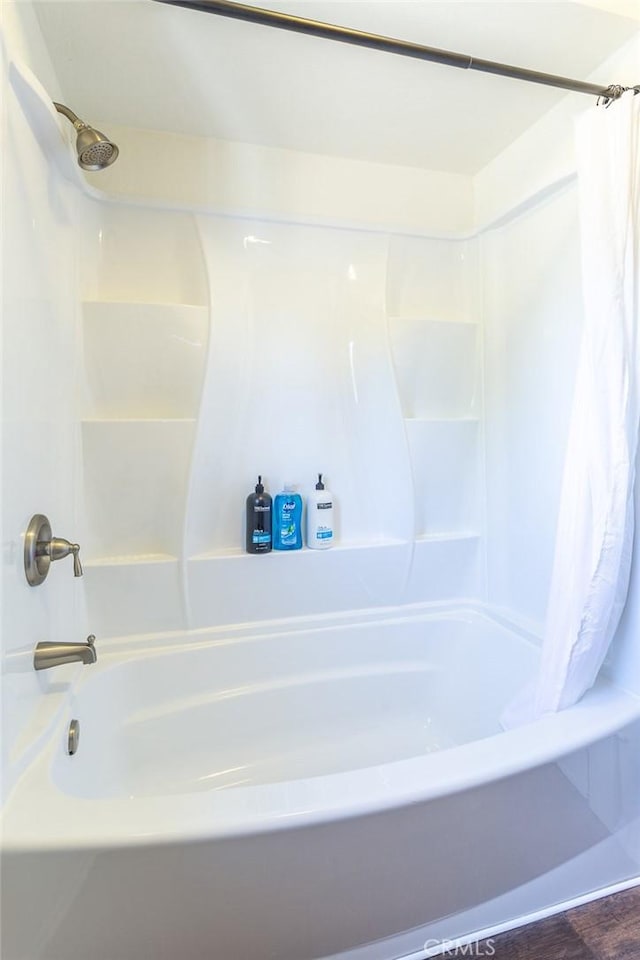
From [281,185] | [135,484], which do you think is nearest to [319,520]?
[135,484]

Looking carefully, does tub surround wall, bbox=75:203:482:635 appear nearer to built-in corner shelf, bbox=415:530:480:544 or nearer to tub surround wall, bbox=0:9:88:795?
built-in corner shelf, bbox=415:530:480:544

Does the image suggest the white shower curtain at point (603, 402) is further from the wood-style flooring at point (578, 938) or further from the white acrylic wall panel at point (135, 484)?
the white acrylic wall panel at point (135, 484)

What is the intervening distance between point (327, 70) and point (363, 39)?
1.02 feet

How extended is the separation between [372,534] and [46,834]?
132 cm

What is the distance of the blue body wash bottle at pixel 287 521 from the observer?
171cm

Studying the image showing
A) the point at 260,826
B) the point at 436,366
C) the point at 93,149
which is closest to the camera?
the point at 260,826

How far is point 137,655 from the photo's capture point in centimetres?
153

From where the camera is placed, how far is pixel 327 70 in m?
1.33

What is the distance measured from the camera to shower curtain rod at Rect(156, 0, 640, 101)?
3.35 feet

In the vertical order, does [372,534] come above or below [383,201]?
below

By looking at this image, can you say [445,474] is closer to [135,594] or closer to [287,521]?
[287,521]

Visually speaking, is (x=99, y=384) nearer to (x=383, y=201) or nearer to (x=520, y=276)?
(x=383, y=201)

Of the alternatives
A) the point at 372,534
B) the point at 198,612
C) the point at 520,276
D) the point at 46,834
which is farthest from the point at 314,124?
the point at 46,834

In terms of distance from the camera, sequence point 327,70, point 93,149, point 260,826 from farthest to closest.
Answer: point 327,70, point 93,149, point 260,826
